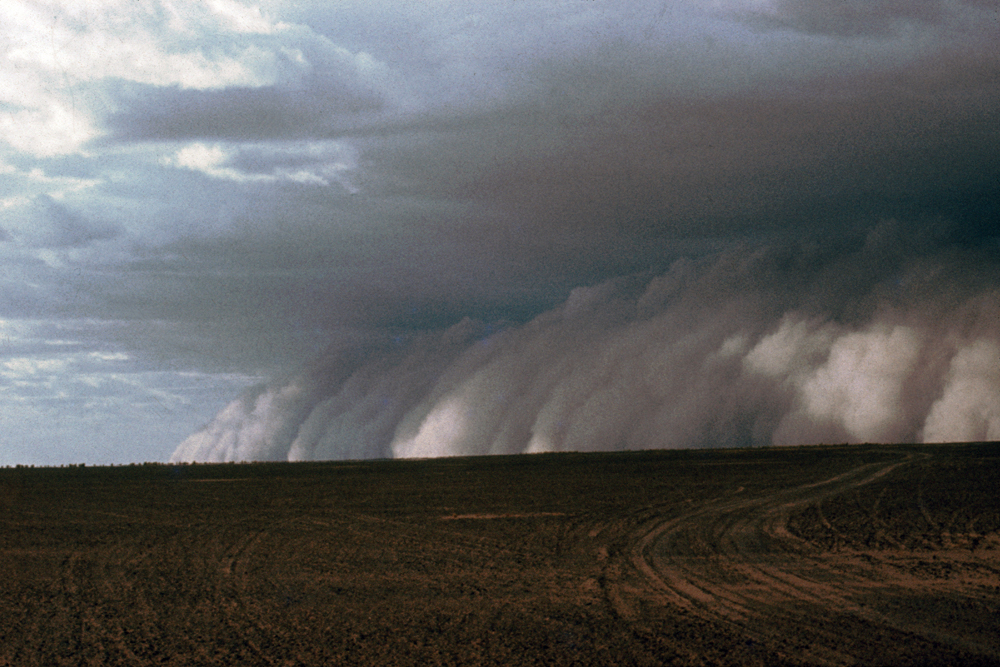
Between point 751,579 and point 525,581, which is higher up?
point 751,579

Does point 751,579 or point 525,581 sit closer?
point 751,579

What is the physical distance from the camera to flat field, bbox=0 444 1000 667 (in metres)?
11.3

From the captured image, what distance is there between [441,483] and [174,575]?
86.8 feet

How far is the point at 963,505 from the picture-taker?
25469mm

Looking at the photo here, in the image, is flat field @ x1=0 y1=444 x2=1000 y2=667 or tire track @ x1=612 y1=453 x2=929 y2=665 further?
tire track @ x1=612 y1=453 x2=929 y2=665

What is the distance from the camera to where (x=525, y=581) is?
15742mm

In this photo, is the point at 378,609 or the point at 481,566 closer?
the point at 378,609

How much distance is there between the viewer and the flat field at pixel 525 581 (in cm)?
1129

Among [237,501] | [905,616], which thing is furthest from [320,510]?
[905,616]

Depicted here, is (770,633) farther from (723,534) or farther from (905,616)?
(723,534)

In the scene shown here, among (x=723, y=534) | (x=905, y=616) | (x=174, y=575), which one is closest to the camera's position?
(x=905, y=616)

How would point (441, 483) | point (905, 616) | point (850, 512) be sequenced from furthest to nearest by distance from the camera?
point (441, 483) → point (850, 512) → point (905, 616)

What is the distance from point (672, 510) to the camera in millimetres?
26250

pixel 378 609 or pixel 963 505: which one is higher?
pixel 963 505
